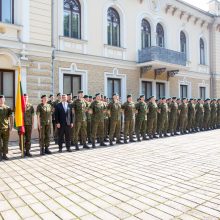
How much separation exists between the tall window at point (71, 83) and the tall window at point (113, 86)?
189 cm

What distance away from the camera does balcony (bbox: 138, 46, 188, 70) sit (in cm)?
1437

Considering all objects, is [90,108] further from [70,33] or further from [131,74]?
[131,74]

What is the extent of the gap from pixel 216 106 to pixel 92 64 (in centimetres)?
771

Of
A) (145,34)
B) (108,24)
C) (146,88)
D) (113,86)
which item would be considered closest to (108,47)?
(108,24)

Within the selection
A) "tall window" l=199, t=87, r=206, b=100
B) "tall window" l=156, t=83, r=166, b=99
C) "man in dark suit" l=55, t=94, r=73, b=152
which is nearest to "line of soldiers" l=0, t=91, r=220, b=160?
"man in dark suit" l=55, t=94, r=73, b=152

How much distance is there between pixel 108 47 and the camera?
13742 millimetres

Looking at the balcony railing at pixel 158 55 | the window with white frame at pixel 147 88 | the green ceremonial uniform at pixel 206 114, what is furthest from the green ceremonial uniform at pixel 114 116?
the green ceremonial uniform at pixel 206 114

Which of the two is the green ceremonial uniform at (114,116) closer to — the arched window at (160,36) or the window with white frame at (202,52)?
the arched window at (160,36)

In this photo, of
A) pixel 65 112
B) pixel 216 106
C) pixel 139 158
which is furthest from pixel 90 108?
pixel 216 106

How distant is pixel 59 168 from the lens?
610 cm

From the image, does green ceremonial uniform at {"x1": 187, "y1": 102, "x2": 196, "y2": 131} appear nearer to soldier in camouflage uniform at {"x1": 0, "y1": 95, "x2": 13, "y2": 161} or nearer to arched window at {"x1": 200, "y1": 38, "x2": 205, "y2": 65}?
arched window at {"x1": 200, "y1": 38, "x2": 205, "y2": 65}

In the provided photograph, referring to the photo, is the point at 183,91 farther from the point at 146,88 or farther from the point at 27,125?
the point at 27,125

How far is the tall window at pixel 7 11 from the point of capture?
414 inches

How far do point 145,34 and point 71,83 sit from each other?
20.4ft
